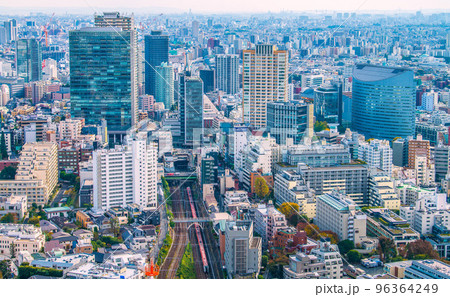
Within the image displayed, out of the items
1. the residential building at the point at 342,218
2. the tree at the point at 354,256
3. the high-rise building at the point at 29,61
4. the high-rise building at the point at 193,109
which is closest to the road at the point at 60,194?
the high-rise building at the point at 193,109

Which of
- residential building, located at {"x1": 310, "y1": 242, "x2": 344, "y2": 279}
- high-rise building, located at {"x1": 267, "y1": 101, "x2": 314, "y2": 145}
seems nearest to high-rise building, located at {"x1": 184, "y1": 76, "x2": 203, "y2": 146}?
high-rise building, located at {"x1": 267, "y1": 101, "x2": 314, "y2": 145}

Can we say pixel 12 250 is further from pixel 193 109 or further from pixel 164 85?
pixel 164 85

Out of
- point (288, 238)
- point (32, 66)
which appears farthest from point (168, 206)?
point (32, 66)

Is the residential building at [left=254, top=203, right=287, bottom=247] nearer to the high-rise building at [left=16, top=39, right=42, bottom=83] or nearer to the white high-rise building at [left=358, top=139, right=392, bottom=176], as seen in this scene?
the white high-rise building at [left=358, top=139, right=392, bottom=176]

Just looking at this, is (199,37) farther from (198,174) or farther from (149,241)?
(149,241)

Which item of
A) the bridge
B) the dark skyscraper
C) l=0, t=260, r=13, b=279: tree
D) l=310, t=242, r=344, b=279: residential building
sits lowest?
the bridge

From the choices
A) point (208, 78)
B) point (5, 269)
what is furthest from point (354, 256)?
point (208, 78)
